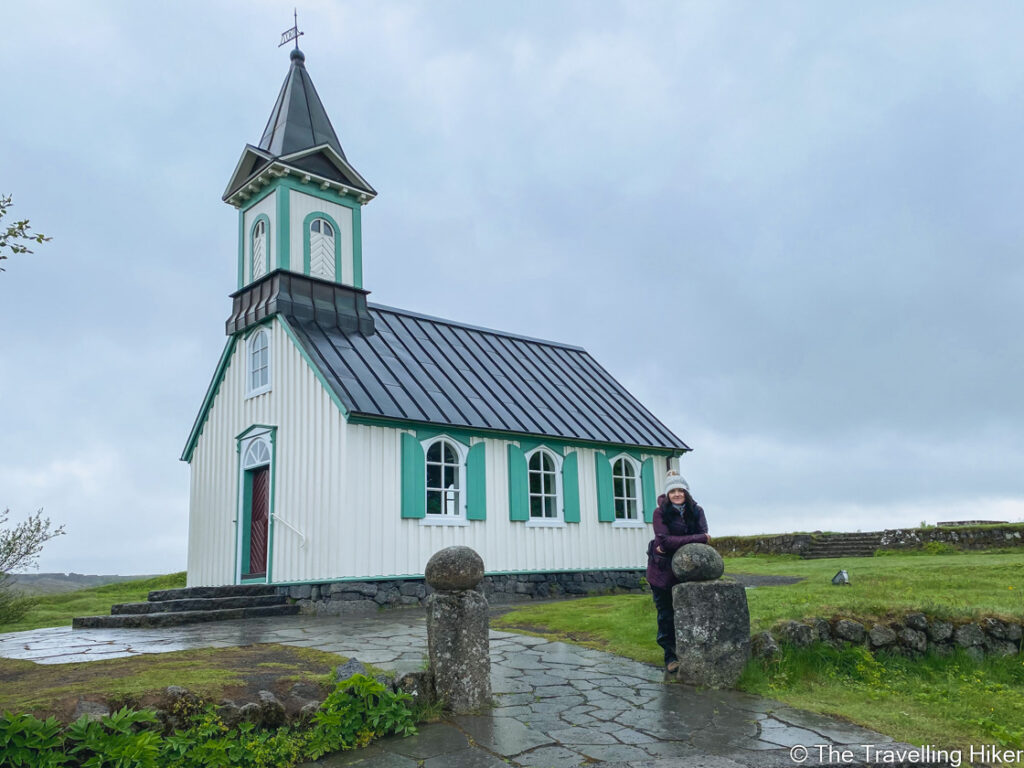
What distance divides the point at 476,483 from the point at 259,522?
4.19m

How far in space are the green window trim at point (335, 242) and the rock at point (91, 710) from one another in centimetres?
1194

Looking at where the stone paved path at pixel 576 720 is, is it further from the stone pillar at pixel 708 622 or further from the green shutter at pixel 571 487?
the green shutter at pixel 571 487

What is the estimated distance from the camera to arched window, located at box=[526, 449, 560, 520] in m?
16.4

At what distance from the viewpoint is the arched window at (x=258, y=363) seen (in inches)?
611

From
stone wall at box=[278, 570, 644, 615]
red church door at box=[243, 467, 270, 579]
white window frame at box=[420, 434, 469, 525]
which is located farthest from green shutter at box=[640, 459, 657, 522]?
red church door at box=[243, 467, 270, 579]

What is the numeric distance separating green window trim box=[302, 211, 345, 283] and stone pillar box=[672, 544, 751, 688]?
441 inches

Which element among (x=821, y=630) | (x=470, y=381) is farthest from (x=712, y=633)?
(x=470, y=381)

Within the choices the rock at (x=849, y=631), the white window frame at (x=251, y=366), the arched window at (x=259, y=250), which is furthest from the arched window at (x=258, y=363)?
the rock at (x=849, y=631)

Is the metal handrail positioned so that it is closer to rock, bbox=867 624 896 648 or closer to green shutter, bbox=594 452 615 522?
green shutter, bbox=594 452 615 522

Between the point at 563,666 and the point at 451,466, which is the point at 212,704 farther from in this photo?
the point at 451,466

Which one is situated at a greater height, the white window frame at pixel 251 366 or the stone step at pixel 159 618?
the white window frame at pixel 251 366

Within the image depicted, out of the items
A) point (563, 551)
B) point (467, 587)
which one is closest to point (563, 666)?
point (467, 587)

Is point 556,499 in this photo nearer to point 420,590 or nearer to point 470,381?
point 470,381

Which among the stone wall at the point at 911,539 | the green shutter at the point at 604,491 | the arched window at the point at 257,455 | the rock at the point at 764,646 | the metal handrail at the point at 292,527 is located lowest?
the rock at the point at 764,646
